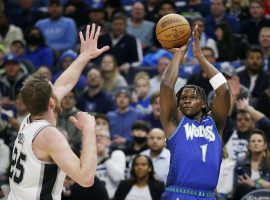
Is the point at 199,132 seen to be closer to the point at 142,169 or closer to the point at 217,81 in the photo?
the point at 217,81

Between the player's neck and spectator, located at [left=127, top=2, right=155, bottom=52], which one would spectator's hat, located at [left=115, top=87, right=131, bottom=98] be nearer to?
spectator, located at [left=127, top=2, right=155, bottom=52]

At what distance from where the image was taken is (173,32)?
765 centimetres

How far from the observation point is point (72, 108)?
42.7 feet

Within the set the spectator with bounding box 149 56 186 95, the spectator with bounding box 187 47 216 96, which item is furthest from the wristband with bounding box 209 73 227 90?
the spectator with bounding box 149 56 186 95

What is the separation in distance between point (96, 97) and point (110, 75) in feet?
2.30

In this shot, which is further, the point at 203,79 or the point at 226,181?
the point at 203,79

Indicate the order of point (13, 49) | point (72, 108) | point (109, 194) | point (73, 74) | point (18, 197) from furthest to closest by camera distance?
point (13, 49) < point (72, 108) < point (109, 194) < point (73, 74) < point (18, 197)

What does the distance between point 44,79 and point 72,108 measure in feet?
22.6

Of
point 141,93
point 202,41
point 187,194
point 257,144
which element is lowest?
point 187,194

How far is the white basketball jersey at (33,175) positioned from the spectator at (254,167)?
16.0ft

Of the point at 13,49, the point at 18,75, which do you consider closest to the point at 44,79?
the point at 18,75

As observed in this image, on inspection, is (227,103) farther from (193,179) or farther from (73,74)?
(73,74)

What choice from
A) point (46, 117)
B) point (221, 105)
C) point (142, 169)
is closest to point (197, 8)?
point (142, 169)

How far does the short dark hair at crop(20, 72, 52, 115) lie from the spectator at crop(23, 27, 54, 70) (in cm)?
939
